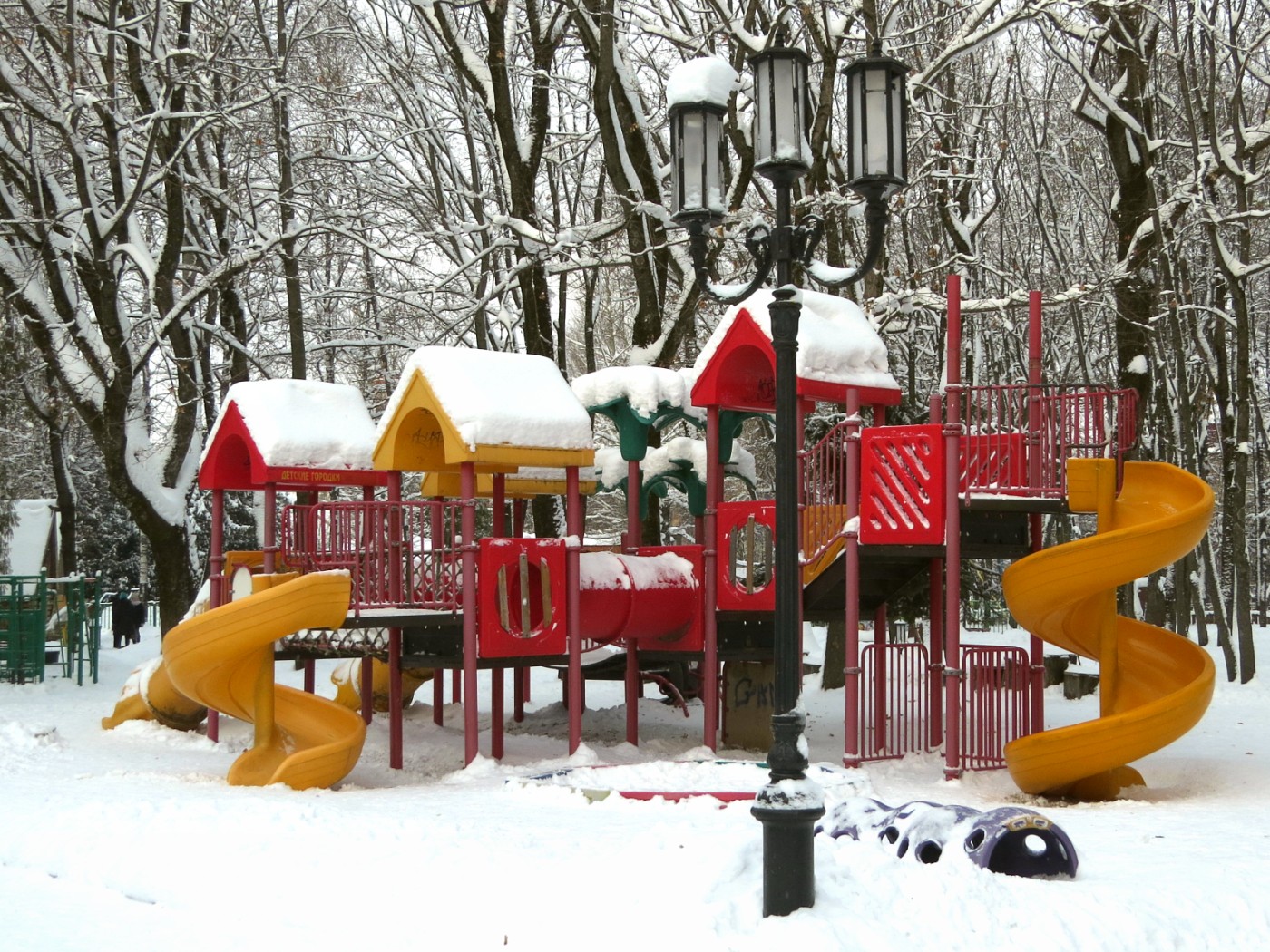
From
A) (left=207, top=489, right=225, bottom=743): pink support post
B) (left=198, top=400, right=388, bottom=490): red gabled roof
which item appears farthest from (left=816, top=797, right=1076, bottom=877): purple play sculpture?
(left=207, top=489, right=225, bottom=743): pink support post

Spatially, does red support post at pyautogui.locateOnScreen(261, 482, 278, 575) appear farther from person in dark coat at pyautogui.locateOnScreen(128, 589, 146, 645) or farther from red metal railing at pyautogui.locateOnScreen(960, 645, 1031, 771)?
person in dark coat at pyautogui.locateOnScreen(128, 589, 146, 645)

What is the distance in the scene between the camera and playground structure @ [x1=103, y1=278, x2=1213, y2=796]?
1223 centimetres

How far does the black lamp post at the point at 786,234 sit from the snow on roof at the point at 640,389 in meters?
6.74

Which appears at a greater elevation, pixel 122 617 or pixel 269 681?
pixel 269 681

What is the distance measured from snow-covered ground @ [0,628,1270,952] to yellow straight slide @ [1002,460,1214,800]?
40cm

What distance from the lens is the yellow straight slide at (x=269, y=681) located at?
12594 mm

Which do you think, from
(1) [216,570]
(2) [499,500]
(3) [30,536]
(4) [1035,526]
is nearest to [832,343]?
(4) [1035,526]

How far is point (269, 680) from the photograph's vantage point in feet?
43.2

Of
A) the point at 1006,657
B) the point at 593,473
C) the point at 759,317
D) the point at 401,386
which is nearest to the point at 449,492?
the point at 593,473

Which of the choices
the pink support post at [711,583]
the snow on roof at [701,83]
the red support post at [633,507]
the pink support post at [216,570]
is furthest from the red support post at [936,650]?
the pink support post at [216,570]

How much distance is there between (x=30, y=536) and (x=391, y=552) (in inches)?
1063

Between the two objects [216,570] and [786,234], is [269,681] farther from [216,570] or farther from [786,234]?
[786,234]

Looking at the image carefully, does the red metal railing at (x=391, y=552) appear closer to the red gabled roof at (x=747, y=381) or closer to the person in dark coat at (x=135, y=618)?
the red gabled roof at (x=747, y=381)

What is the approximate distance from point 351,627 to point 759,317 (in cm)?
499
